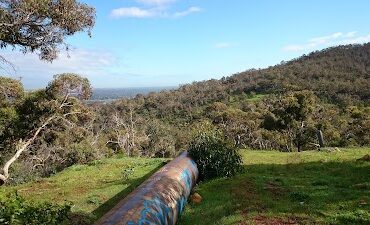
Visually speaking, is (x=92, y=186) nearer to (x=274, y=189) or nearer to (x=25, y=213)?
(x=274, y=189)

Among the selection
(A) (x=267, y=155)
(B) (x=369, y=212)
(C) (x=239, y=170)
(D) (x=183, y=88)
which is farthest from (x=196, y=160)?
(D) (x=183, y=88)

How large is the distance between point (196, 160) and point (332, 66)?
128280 millimetres

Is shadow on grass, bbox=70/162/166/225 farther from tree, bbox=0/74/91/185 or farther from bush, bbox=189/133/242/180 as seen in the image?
tree, bbox=0/74/91/185

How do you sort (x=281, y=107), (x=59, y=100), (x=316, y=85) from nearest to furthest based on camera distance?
(x=59, y=100), (x=281, y=107), (x=316, y=85)

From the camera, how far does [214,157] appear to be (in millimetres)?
17422

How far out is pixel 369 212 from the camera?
10570mm

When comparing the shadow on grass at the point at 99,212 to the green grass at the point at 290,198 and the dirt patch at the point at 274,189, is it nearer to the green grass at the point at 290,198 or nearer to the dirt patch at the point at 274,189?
the green grass at the point at 290,198

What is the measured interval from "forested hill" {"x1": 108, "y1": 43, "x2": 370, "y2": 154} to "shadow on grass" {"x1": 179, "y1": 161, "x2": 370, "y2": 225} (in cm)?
412

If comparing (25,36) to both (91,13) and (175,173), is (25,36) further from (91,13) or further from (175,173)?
(175,173)

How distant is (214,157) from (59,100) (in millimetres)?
17624

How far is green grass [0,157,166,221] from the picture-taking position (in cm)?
1461

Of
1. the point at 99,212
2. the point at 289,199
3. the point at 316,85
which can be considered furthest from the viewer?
the point at 316,85

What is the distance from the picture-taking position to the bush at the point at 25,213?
6.27 m

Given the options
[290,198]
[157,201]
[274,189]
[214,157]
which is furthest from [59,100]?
[157,201]
